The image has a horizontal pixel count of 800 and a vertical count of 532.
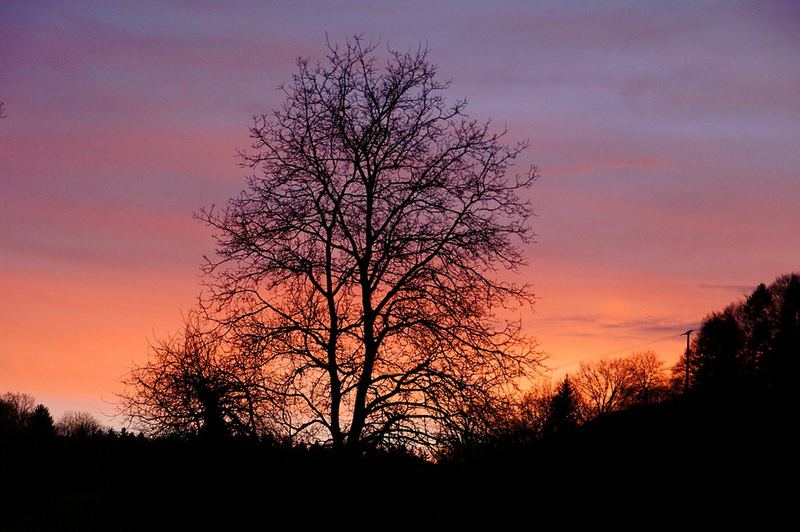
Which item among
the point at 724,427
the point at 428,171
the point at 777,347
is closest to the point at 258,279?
the point at 428,171

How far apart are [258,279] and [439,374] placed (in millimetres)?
4385

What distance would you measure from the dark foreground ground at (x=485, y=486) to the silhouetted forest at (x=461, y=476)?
0.10ft

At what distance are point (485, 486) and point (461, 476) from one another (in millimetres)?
839

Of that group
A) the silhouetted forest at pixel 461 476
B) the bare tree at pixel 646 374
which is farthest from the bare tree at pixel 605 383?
the silhouetted forest at pixel 461 476

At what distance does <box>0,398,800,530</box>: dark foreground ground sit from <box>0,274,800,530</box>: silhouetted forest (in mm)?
31

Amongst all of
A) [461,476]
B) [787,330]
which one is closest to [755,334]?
[787,330]

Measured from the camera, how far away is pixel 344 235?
17469 millimetres

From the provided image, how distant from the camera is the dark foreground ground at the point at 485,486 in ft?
39.7

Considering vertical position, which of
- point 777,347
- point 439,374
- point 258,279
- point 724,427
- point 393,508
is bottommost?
point 393,508

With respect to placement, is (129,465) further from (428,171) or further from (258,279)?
(428,171)

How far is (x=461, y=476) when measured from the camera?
14375 mm

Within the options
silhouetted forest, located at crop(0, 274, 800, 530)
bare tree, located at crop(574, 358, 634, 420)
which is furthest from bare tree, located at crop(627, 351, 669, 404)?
silhouetted forest, located at crop(0, 274, 800, 530)

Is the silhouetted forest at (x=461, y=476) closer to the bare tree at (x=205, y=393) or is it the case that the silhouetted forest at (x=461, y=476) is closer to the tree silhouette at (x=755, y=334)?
the bare tree at (x=205, y=393)

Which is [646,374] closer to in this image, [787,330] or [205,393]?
[787,330]
